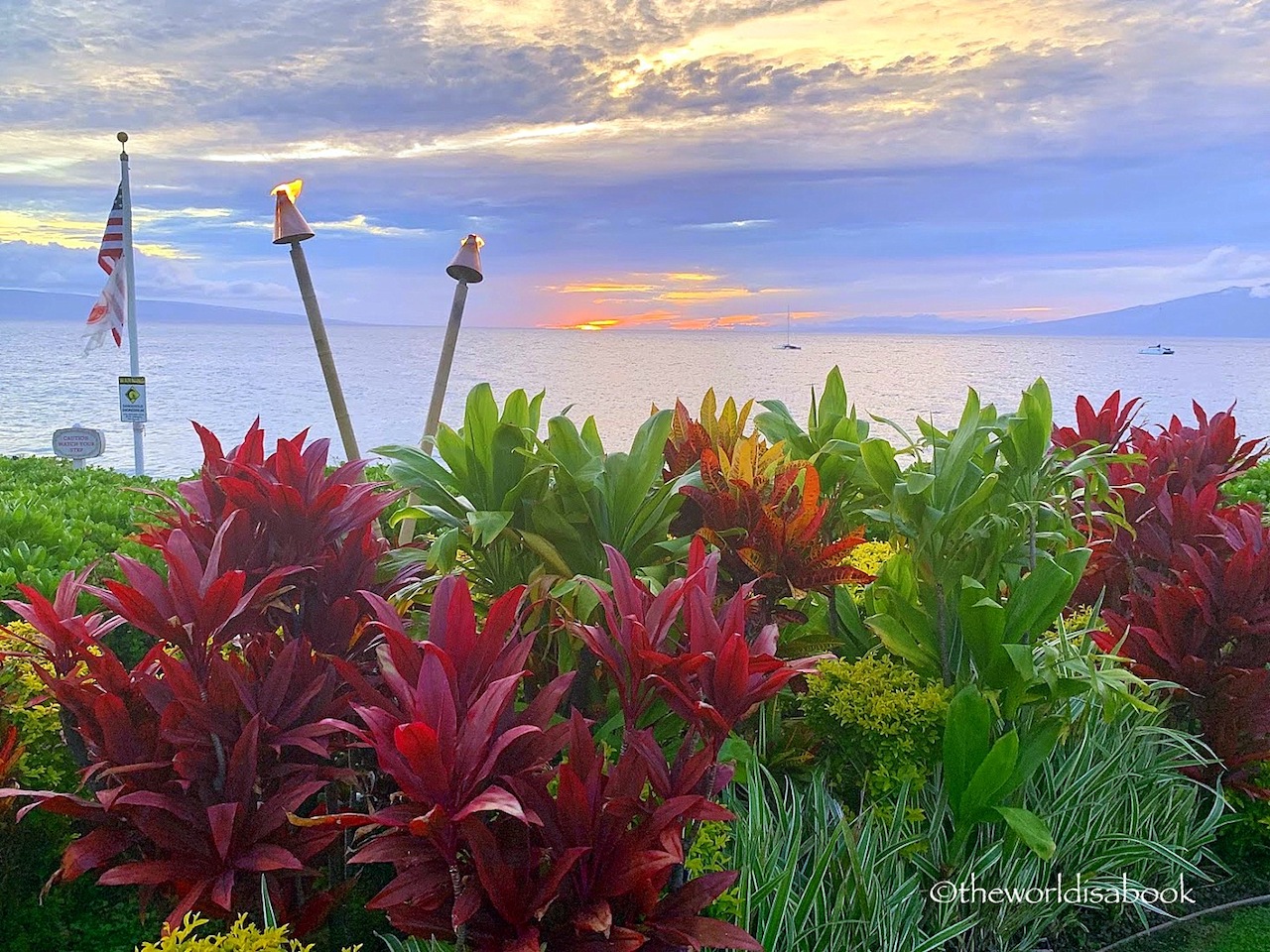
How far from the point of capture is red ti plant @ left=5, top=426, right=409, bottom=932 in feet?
5.98

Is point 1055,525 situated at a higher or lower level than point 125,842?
higher

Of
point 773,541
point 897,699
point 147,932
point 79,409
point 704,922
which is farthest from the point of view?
point 79,409

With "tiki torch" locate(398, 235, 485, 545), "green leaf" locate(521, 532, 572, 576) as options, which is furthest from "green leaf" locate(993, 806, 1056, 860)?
"tiki torch" locate(398, 235, 485, 545)

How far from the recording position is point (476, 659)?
5.57ft

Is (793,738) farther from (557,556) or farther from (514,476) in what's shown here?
(514,476)

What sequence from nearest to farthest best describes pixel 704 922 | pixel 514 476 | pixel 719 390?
pixel 704 922, pixel 514 476, pixel 719 390

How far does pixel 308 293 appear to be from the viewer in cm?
350

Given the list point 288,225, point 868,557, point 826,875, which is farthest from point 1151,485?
point 288,225

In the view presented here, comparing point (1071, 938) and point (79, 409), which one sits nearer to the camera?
point (1071, 938)

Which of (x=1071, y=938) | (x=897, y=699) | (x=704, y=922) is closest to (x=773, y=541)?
(x=897, y=699)

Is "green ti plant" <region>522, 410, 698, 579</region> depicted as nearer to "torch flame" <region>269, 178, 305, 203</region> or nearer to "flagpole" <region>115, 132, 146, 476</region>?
"torch flame" <region>269, 178, 305, 203</region>

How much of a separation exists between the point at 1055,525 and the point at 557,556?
1.50 m

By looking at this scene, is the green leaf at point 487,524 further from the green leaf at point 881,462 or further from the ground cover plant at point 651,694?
the green leaf at point 881,462

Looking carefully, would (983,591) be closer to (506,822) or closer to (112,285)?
(506,822)
